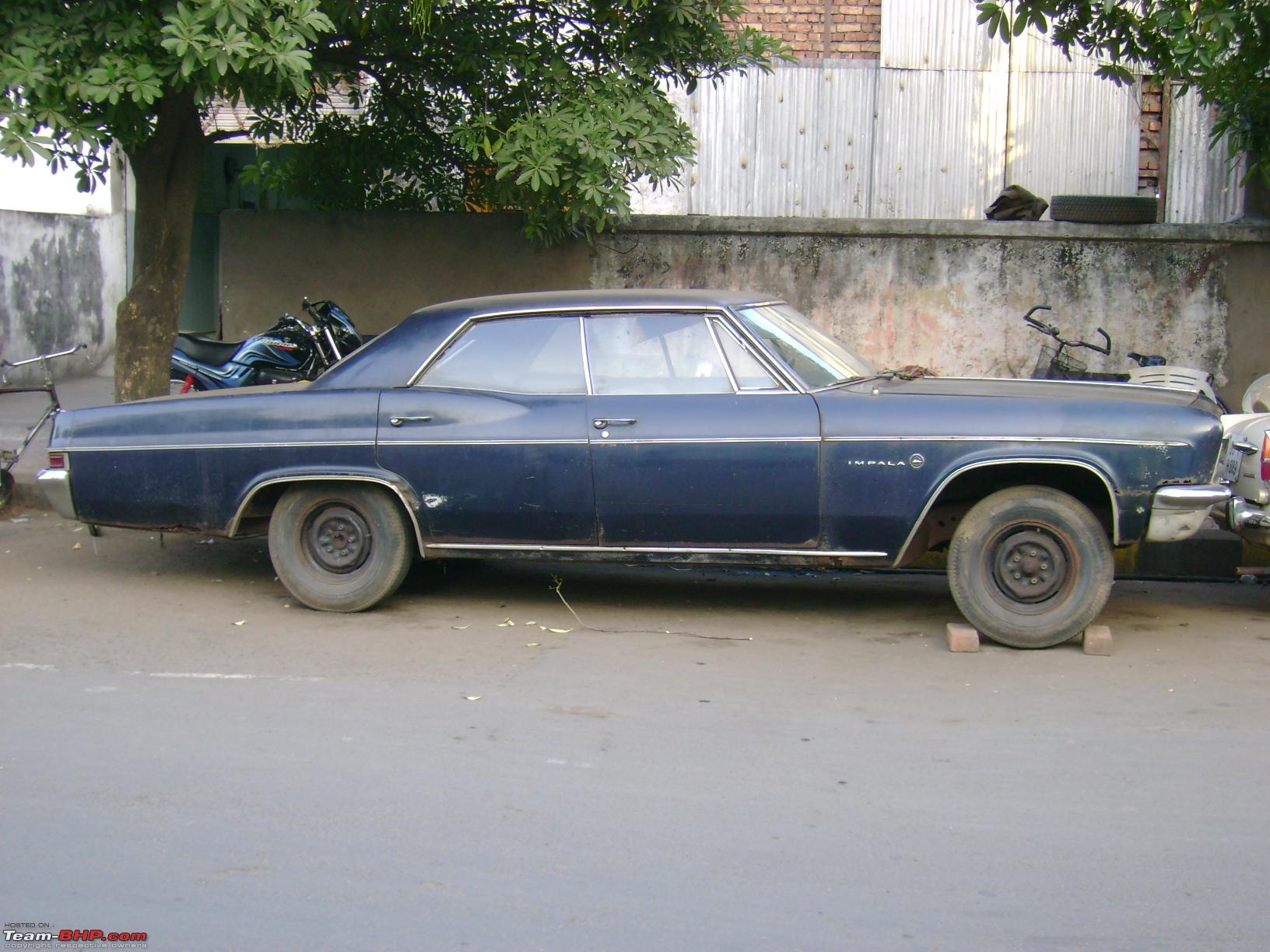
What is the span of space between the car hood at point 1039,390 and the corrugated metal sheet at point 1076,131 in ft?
28.0

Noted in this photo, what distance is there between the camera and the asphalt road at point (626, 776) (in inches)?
137

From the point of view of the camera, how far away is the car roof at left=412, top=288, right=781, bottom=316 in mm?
6281

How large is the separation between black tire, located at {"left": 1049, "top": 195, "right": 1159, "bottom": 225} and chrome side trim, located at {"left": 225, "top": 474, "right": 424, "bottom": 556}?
21.3ft

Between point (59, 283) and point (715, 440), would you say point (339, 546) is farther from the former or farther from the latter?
point (59, 283)

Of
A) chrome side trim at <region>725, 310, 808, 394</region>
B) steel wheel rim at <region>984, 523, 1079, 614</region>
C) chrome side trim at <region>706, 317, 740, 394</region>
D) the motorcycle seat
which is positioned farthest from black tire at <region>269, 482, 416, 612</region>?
the motorcycle seat

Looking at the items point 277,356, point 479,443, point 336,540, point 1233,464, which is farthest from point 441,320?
point 277,356

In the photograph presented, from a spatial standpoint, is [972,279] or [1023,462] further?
[972,279]

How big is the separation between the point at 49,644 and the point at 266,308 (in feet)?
→ 18.3

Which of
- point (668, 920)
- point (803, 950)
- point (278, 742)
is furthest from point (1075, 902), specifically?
point (278, 742)

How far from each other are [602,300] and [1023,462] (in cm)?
210

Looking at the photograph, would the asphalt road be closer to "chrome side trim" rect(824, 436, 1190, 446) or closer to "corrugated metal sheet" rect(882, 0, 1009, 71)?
"chrome side trim" rect(824, 436, 1190, 446)

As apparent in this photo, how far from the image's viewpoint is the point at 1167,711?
5.11m

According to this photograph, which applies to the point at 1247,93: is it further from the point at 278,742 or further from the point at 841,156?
the point at 278,742

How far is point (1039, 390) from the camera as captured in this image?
6.11 meters
